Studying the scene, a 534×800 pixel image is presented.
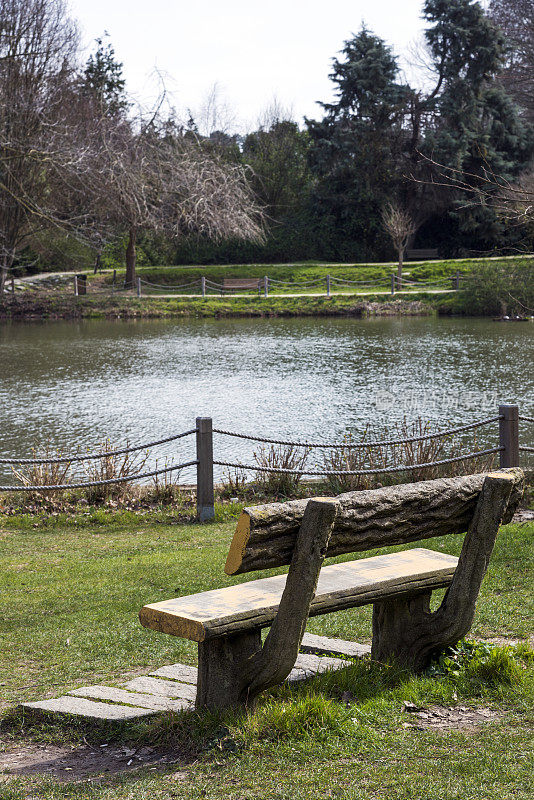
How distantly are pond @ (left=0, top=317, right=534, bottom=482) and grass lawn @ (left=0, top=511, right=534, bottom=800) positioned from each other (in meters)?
7.08

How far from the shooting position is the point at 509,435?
9.80 m

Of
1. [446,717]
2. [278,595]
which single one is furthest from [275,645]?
[446,717]

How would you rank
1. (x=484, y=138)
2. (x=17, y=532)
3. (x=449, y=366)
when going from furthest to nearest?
(x=484, y=138) < (x=449, y=366) < (x=17, y=532)

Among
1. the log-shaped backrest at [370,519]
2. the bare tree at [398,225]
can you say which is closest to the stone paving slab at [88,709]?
the log-shaped backrest at [370,519]

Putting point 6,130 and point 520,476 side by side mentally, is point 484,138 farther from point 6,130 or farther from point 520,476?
point 520,476

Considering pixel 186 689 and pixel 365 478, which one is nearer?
pixel 186 689

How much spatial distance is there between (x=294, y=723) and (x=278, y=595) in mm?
516

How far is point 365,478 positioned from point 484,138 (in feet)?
135

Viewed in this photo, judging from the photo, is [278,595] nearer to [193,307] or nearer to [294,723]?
[294,723]

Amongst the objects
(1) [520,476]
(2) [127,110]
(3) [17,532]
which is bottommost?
(3) [17,532]

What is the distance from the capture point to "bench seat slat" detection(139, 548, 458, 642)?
3.43 meters

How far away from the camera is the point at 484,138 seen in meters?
47.4

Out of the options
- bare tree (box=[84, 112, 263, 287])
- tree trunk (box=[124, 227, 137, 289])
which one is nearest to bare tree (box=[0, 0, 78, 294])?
bare tree (box=[84, 112, 263, 287])

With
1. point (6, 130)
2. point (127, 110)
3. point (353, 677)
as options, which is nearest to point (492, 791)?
point (353, 677)
